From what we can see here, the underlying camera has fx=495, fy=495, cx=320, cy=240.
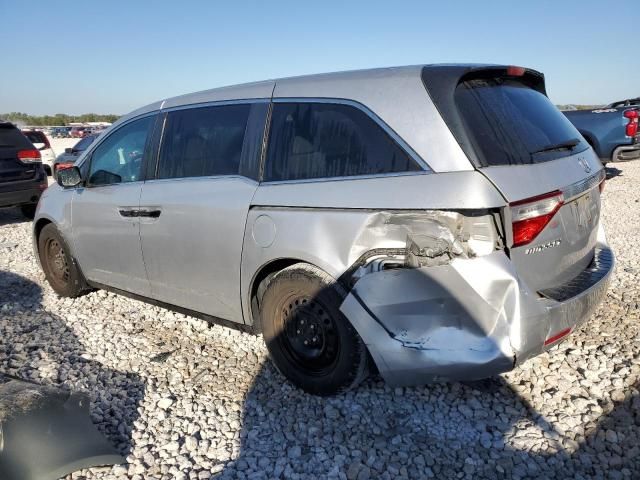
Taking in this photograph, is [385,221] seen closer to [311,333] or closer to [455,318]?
[455,318]

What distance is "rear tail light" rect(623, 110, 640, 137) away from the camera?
33.3ft

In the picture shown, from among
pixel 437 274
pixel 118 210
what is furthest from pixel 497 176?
pixel 118 210

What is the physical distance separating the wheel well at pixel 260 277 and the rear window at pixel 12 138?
7094 millimetres

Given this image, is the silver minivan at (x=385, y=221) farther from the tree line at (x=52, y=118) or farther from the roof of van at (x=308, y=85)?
the tree line at (x=52, y=118)

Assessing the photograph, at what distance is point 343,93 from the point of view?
2.71 metres

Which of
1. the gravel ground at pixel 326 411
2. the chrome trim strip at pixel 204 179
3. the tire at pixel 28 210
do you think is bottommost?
the gravel ground at pixel 326 411

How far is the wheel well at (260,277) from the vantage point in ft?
9.53

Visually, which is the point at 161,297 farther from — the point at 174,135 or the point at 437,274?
the point at 437,274

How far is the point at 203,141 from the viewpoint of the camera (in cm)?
342

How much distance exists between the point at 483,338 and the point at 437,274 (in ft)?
1.20

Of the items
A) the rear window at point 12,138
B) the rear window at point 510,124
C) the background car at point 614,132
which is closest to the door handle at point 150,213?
the rear window at point 510,124

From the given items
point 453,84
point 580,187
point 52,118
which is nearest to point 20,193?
point 453,84

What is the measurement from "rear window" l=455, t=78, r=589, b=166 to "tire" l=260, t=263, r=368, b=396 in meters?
1.05

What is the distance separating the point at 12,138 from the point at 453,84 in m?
8.26
